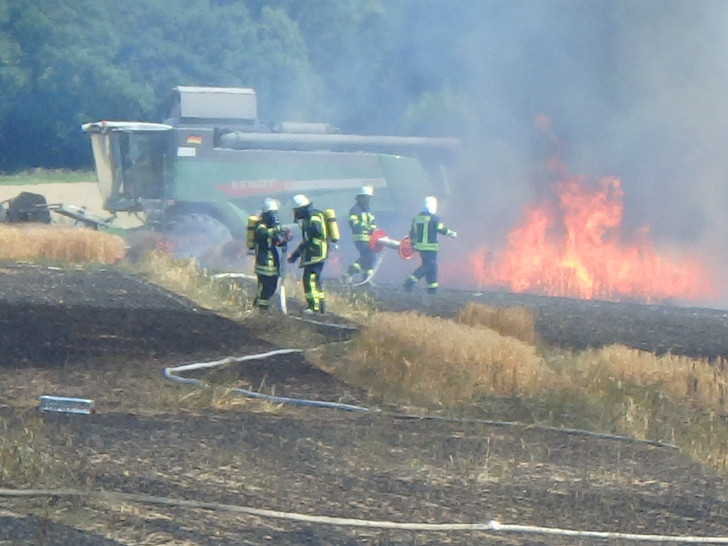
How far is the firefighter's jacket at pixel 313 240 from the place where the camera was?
15375 mm

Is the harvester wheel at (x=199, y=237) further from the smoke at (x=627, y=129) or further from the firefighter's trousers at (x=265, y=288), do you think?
the firefighter's trousers at (x=265, y=288)

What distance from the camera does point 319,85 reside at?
48.0 m

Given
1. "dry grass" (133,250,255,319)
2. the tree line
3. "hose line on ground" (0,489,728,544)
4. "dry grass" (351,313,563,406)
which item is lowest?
"hose line on ground" (0,489,728,544)

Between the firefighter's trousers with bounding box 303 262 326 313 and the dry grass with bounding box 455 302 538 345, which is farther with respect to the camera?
the firefighter's trousers with bounding box 303 262 326 313

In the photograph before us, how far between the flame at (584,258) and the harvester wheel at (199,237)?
205 inches

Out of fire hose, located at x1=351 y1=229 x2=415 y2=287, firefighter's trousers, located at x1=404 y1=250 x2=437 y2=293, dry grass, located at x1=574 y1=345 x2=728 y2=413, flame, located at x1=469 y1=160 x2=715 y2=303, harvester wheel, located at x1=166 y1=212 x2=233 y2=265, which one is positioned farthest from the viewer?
flame, located at x1=469 y1=160 x2=715 y2=303

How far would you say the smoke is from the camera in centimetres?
2984

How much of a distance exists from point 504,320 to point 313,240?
2374 millimetres

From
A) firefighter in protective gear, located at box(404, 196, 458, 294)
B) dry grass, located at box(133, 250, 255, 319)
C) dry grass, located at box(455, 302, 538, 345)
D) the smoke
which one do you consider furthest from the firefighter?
the smoke

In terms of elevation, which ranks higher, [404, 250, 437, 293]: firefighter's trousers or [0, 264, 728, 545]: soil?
[404, 250, 437, 293]: firefighter's trousers

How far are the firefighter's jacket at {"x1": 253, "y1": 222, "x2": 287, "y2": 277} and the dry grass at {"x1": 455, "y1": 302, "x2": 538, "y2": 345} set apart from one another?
2.18 m

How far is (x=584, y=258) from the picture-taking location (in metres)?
27.4

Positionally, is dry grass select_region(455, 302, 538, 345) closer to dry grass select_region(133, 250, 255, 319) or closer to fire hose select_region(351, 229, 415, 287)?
dry grass select_region(133, 250, 255, 319)

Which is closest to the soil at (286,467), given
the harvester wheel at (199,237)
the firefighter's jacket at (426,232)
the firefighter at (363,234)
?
the firefighter's jacket at (426,232)
